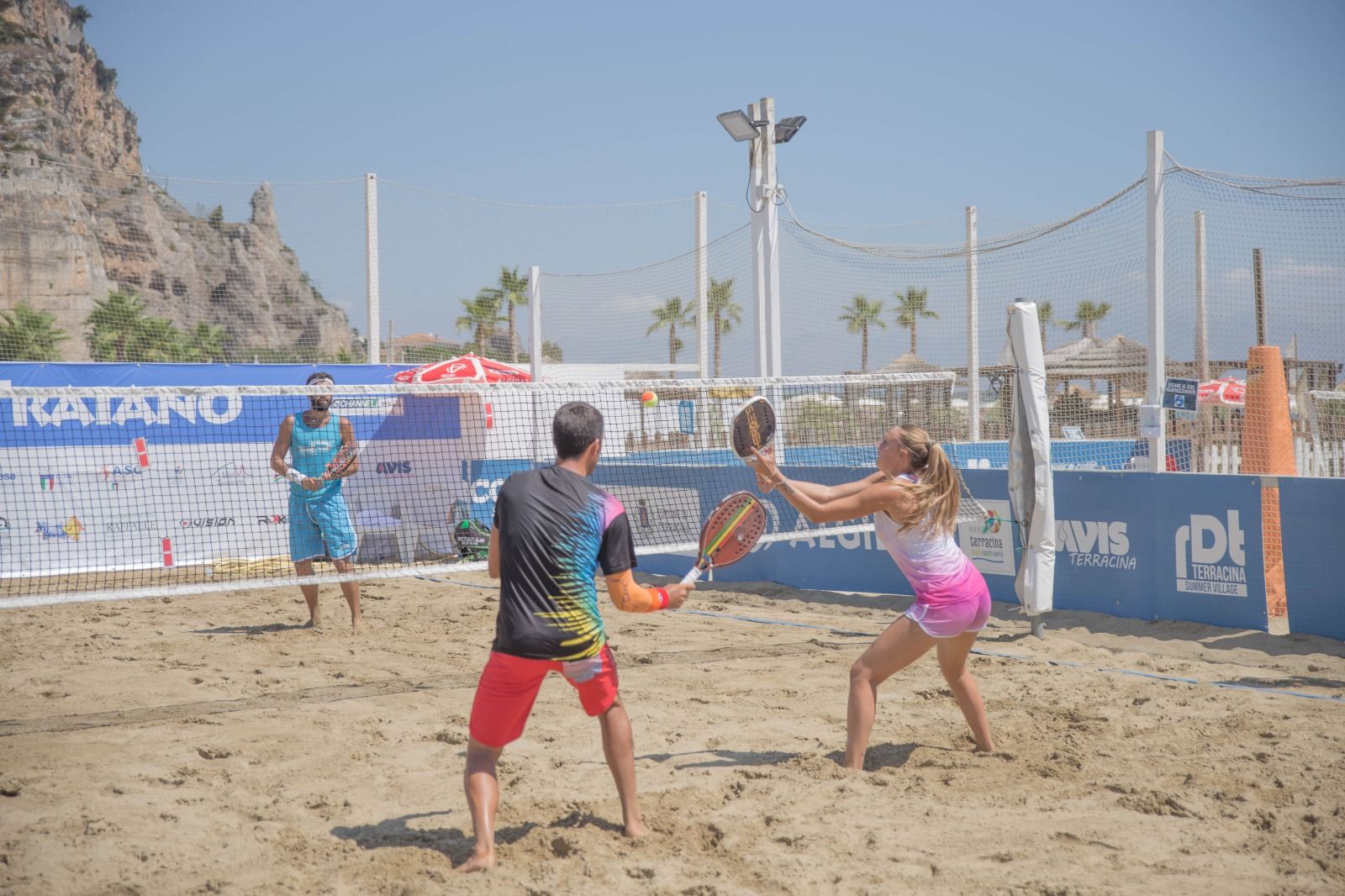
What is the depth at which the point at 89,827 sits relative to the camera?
165 inches

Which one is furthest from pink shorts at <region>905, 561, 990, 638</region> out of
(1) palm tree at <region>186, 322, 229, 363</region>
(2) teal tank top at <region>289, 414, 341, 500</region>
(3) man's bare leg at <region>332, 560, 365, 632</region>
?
(1) palm tree at <region>186, 322, 229, 363</region>

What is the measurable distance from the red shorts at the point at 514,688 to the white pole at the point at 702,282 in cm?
980

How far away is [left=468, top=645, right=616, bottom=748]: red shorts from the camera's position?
150 inches

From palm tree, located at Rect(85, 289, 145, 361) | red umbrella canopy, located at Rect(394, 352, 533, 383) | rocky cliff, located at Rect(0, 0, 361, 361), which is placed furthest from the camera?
palm tree, located at Rect(85, 289, 145, 361)

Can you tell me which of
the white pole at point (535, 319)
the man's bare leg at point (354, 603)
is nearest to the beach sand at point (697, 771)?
the man's bare leg at point (354, 603)

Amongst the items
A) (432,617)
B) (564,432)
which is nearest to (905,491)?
(564,432)

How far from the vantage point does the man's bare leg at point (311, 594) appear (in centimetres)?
830

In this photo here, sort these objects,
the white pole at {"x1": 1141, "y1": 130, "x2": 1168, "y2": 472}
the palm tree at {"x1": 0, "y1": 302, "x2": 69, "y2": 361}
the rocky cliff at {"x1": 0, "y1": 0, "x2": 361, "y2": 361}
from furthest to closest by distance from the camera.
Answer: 1. the palm tree at {"x1": 0, "y1": 302, "x2": 69, "y2": 361}
2. the rocky cliff at {"x1": 0, "y1": 0, "x2": 361, "y2": 361}
3. the white pole at {"x1": 1141, "y1": 130, "x2": 1168, "y2": 472}

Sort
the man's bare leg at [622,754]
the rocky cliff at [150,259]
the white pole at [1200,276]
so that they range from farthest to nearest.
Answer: the rocky cliff at [150,259], the white pole at [1200,276], the man's bare leg at [622,754]

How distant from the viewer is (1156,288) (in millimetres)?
8578

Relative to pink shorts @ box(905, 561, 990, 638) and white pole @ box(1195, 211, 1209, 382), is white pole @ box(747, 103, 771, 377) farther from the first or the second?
pink shorts @ box(905, 561, 990, 638)

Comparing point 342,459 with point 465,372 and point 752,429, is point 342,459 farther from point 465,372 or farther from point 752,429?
point 465,372

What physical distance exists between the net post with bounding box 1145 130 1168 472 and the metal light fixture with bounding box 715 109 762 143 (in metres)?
3.55

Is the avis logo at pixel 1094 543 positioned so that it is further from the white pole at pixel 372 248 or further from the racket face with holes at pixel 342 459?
the white pole at pixel 372 248
